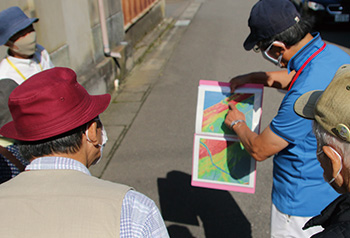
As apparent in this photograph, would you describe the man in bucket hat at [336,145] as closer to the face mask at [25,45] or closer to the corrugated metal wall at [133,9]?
the face mask at [25,45]

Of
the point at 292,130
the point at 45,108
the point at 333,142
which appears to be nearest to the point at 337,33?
the point at 292,130

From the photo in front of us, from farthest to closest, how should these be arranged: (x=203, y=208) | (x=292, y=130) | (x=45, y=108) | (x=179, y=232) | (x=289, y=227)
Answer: (x=203, y=208)
(x=179, y=232)
(x=289, y=227)
(x=292, y=130)
(x=45, y=108)

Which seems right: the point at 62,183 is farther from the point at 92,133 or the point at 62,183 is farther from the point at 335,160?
the point at 335,160

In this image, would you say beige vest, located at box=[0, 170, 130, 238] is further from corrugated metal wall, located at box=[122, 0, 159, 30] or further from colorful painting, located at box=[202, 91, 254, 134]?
corrugated metal wall, located at box=[122, 0, 159, 30]

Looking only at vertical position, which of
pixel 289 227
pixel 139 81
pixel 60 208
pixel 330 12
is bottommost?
pixel 139 81

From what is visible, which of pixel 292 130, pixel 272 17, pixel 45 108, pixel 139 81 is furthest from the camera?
pixel 139 81

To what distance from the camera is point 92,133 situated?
162 centimetres

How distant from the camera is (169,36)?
431 inches

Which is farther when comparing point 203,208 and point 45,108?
point 203,208

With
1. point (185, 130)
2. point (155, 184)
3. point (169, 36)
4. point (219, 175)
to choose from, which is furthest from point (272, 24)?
point (169, 36)

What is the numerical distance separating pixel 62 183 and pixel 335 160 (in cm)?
101

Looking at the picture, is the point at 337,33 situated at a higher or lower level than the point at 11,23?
lower

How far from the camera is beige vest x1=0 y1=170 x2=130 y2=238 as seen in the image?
1232mm

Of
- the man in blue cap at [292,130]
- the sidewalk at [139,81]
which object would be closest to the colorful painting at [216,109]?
the man in blue cap at [292,130]
